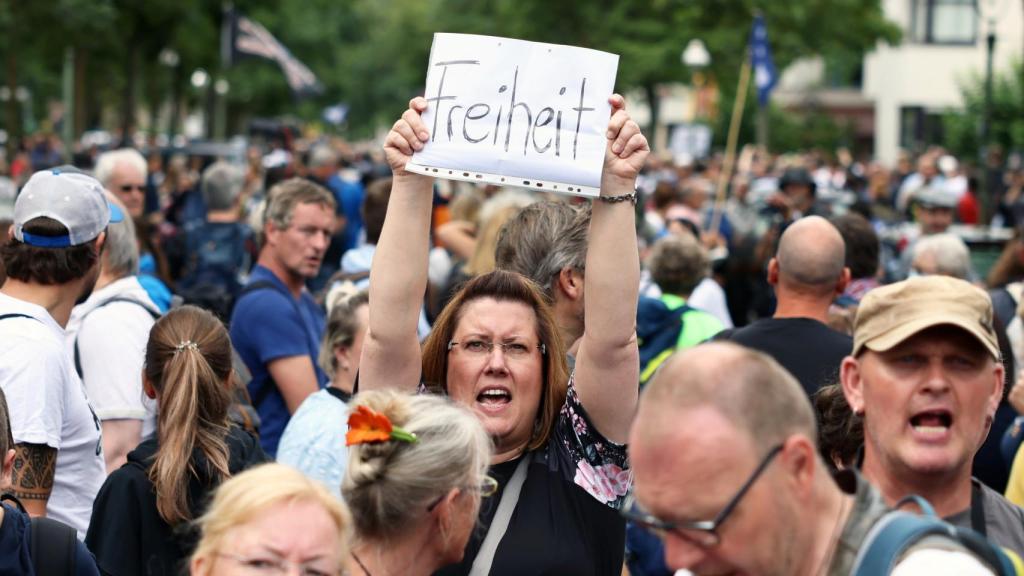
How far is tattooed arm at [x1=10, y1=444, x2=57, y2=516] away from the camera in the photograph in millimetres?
4504

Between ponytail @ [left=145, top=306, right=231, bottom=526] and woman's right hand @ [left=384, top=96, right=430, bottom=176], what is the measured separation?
1.13m

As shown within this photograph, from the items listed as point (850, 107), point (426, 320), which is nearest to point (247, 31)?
point (426, 320)

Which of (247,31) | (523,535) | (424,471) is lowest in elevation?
(523,535)

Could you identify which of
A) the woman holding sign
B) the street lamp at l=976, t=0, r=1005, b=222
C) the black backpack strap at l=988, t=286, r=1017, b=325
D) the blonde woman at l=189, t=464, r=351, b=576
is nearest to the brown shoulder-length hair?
the woman holding sign

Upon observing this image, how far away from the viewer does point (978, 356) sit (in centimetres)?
356

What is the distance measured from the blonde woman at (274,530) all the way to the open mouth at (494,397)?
3.43 ft

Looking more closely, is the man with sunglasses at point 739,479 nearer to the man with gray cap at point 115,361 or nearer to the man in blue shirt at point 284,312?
the man with gray cap at point 115,361

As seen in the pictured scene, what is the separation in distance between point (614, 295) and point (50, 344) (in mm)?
1830

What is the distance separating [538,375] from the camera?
14.0 ft

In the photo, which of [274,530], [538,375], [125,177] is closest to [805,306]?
[538,375]

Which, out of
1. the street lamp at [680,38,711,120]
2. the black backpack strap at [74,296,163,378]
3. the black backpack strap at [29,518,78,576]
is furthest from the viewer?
the street lamp at [680,38,711,120]

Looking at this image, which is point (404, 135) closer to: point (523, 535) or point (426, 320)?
point (523, 535)

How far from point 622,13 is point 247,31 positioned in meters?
17.6

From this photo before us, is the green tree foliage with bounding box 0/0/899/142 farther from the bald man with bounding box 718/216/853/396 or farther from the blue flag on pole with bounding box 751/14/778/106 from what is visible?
the bald man with bounding box 718/216/853/396
